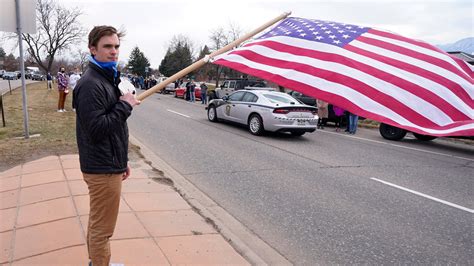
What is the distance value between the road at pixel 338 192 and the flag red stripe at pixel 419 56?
2114 millimetres

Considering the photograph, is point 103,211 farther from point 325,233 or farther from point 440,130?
point 325,233

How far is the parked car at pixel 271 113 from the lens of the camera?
11461 mm

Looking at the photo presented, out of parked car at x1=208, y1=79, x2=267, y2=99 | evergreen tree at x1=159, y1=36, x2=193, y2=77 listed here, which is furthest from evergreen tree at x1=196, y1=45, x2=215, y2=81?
parked car at x1=208, y1=79, x2=267, y2=99

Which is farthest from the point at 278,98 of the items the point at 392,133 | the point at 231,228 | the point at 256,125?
the point at 231,228

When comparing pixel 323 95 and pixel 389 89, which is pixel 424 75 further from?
pixel 323 95

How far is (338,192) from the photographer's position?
240 inches

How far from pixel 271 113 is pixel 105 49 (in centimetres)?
929

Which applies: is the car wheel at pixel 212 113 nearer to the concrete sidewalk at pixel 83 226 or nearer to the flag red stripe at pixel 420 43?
the concrete sidewalk at pixel 83 226

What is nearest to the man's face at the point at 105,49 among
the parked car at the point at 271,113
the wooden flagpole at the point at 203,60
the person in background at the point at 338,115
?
the wooden flagpole at the point at 203,60

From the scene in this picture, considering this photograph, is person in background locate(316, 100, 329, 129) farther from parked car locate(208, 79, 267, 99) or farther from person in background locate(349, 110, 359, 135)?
parked car locate(208, 79, 267, 99)

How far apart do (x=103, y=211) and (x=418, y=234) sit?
12.3ft

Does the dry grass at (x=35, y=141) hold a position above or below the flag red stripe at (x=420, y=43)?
below

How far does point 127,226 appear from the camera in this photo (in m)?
4.05

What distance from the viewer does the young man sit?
7.84 ft
